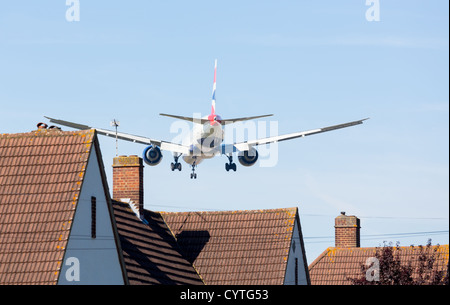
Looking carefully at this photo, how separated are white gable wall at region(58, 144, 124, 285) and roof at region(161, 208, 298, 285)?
1051 cm

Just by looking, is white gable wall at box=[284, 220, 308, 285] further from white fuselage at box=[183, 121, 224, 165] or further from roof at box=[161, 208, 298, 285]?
white fuselage at box=[183, 121, 224, 165]

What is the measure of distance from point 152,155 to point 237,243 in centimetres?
2260

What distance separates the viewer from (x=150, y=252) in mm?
43375

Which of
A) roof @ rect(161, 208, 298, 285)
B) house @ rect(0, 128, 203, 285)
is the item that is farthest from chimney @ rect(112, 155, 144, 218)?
house @ rect(0, 128, 203, 285)

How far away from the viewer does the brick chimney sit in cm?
6203

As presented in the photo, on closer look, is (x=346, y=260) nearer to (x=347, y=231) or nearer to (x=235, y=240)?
(x=347, y=231)

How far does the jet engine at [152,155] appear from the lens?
6812 centimetres

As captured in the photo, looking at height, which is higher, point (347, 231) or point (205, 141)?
point (205, 141)

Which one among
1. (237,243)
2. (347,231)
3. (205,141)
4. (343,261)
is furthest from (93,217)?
(205,141)

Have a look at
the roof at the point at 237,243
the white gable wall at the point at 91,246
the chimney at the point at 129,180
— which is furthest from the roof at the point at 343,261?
the white gable wall at the point at 91,246
